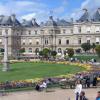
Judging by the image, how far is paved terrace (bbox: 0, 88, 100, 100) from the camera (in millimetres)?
25781

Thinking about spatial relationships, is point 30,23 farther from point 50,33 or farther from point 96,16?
point 96,16

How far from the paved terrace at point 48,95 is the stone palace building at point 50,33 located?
73575 millimetres

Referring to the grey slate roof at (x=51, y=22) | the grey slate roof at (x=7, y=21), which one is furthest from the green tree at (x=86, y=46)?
the grey slate roof at (x=7, y=21)

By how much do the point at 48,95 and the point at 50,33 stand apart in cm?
8282

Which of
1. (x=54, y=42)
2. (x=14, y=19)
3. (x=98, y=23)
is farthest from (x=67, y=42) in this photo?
(x=14, y=19)

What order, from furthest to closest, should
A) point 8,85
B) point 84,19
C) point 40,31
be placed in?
point 40,31, point 84,19, point 8,85

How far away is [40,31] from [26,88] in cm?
8281

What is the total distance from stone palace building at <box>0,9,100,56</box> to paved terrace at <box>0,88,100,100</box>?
241ft

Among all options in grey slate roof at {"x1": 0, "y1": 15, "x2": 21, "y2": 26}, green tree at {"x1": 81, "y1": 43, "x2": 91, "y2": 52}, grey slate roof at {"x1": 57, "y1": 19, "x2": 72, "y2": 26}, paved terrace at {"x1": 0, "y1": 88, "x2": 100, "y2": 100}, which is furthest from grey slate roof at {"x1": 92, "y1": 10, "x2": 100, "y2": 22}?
paved terrace at {"x1": 0, "y1": 88, "x2": 100, "y2": 100}

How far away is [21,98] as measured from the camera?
84.6 feet

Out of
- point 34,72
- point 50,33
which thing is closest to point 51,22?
point 50,33

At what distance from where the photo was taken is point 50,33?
4313 inches

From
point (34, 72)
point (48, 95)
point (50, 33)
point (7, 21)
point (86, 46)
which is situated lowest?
point (48, 95)

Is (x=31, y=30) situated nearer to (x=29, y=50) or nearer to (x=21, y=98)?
(x=29, y=50)
